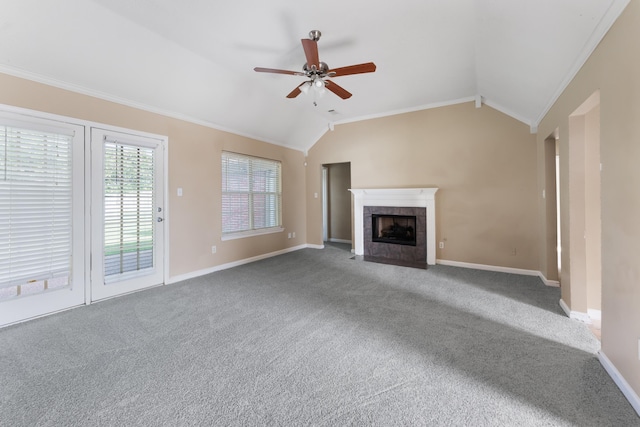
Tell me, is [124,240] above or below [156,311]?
above

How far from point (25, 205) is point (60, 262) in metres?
0.67

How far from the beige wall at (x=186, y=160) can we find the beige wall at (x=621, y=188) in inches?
182

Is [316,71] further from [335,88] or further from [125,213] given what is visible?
[125,213]

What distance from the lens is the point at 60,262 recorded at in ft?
9.43

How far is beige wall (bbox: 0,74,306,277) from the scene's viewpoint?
9.13ft

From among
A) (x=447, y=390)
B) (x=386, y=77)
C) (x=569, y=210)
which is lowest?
(x=447, y=390)

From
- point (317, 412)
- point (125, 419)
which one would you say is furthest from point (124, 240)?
point (317, 412)

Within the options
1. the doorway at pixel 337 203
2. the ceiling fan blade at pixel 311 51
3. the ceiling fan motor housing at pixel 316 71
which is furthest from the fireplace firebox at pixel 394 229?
the ceiling fan blade at pixel 311 51

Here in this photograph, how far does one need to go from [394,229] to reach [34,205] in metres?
5.33

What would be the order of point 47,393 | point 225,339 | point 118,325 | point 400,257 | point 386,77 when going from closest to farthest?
point 47,393 → point 225,339 → point 118,325 → point 386,77 → point 400,257

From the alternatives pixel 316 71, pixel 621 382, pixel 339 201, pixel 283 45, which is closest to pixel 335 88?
pixel 316 71

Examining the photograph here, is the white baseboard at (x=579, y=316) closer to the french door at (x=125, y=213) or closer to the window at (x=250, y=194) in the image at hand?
the window at (x=250, y=194)

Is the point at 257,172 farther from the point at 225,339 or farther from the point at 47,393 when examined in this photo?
the point at 47,393

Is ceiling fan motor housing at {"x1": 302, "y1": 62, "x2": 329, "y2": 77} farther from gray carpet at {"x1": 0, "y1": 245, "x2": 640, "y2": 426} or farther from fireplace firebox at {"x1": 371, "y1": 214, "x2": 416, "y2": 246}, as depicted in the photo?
fireplace firebox at {"x1": 371, "y1": 214, "x2": 416, "y2": 246}
